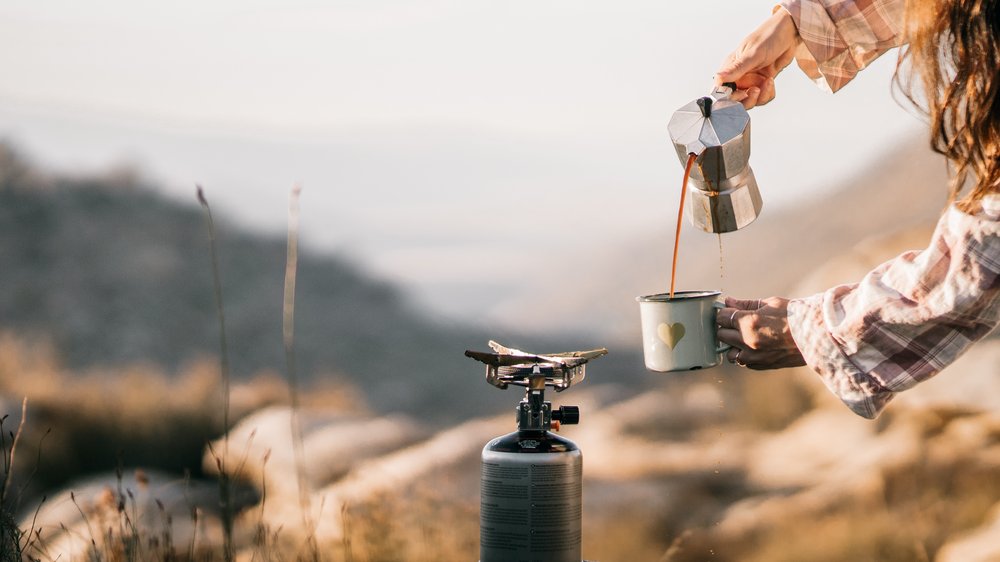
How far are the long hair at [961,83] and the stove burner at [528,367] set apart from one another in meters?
0.64

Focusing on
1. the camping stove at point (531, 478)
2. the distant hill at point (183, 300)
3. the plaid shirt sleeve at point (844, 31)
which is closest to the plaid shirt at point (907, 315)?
the camping stove at point (531, 478)

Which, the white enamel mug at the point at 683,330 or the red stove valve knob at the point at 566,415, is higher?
the white enamel mug at the point at 683,330

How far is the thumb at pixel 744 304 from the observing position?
5.13 ft

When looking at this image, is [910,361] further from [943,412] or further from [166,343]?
[166,343]

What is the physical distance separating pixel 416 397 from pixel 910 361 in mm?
5700

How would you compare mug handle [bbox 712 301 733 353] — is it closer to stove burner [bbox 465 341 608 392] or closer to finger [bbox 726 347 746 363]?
finger [bbox 726 347 746 363]

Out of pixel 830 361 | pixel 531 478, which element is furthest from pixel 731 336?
pixel 531 478

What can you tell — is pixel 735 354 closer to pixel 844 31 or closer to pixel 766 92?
pixel 766 92

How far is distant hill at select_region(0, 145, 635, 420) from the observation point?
7383mm

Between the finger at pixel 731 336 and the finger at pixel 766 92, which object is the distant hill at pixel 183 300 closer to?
the finger at pixel 766 92

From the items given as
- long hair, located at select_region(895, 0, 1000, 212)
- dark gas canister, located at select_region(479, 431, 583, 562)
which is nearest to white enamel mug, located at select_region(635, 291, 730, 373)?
dark gas canister, located at select_region(479, 431, 583, 562)

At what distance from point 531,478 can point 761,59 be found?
87cm

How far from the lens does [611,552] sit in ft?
11.0

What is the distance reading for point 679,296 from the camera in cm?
154
